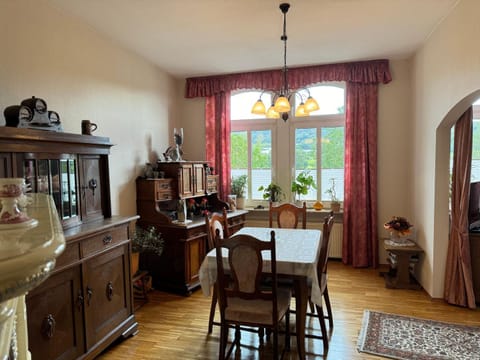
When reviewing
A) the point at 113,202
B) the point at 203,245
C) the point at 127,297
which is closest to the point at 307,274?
the point at 127,297

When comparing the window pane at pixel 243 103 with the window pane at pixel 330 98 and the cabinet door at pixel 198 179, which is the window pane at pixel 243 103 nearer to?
the window pane at pixel 330 98

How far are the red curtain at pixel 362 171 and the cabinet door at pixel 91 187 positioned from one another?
3235mm

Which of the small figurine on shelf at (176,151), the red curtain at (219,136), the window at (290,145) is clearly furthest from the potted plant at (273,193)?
the small figurine on shelf at (176,151)

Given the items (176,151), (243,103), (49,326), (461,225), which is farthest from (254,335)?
(243,103)

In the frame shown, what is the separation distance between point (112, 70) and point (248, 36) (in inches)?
61.5

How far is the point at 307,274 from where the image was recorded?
2281 mm

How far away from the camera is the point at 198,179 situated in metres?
4.31

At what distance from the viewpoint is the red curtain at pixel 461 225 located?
3225mm

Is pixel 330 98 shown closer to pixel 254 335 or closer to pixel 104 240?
pixel 254 335

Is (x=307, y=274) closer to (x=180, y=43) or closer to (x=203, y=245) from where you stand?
(x=203, y=245)

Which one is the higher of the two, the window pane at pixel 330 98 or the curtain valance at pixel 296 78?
the curtain valance at pixel 296 78

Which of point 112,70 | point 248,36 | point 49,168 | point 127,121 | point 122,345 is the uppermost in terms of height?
point 248,36

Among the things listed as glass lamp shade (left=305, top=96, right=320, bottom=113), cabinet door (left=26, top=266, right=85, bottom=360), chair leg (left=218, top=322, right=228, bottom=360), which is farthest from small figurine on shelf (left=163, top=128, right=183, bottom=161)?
chair leg (left=218, top=322, right=228, bottom=360)

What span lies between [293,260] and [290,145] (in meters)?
2.81
